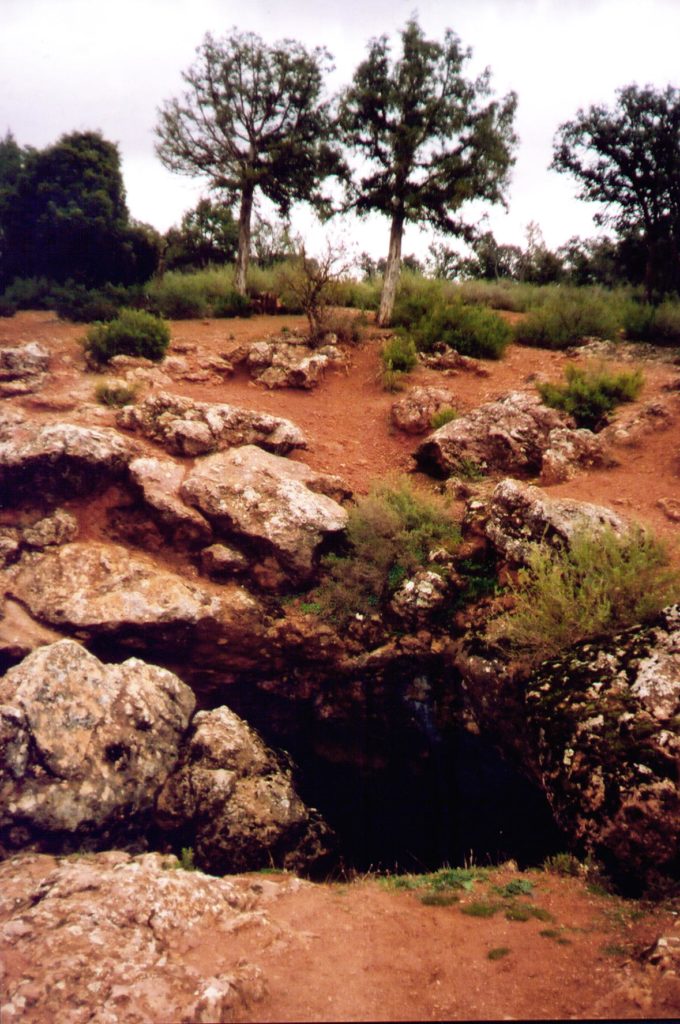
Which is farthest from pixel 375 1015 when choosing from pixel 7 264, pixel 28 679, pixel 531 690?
pixel 7 264

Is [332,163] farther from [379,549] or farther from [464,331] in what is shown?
[379,549]

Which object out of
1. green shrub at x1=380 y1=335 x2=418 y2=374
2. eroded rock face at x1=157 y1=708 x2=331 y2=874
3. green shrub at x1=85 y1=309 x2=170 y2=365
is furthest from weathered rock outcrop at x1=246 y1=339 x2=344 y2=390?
eroded rock face at x1=157 y1=708 x2=331 y2=874

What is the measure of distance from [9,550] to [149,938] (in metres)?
4.96

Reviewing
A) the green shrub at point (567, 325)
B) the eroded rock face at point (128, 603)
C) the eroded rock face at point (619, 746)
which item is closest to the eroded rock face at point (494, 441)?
the eroded rock face at point (128, 603)

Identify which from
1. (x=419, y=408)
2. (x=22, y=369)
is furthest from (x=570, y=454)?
(x=22, y=369)

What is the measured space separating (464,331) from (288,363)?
4.37 metres

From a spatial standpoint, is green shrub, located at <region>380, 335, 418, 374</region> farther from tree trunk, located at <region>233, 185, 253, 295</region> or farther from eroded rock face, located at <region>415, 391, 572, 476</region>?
tree trunk, located at <region>233, 185, 253, 295</region>

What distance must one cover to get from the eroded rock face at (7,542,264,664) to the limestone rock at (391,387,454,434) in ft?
17.1

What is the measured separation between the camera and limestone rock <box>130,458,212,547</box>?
Result: 316 inches

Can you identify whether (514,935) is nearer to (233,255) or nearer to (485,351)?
(485,351)

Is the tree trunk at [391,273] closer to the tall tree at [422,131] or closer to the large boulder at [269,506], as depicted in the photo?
the tall tree at [422,131]

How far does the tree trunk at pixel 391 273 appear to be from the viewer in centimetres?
1520

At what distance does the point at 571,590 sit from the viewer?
5738mm

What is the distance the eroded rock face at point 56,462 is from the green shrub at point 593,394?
7.51 metres
